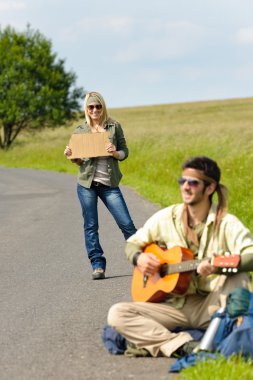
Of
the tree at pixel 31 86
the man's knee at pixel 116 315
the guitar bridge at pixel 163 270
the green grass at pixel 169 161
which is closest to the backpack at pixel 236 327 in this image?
the guitar bridge at pixel 163 270

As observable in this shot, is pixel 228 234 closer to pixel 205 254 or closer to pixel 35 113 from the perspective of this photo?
pixel 205 254

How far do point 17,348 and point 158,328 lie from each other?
3.46 feet

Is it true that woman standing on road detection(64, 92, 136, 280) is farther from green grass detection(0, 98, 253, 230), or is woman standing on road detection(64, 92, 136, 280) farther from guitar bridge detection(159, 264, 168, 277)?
guitar bridge detection(159, 264, 168, 277)

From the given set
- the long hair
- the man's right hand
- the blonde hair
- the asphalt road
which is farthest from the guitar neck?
the blonde hair

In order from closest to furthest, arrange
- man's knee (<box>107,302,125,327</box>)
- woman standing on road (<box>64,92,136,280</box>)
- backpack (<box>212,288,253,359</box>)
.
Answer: backpack (<box>212,288,253,359</box>), man's knee (<box>107,302,125,327</box>), woman standing on road (<box>64,92,136,280</box>)

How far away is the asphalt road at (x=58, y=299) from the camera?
5699 millimetres

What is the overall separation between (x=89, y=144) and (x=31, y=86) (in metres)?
54.0

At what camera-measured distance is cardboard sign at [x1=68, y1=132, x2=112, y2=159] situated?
359 inches

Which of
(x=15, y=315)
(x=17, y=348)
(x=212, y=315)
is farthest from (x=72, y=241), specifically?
(x=212, y=315)

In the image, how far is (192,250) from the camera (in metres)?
5.93

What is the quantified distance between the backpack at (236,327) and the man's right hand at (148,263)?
59cm

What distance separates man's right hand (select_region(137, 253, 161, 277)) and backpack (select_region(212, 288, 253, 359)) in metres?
0.59

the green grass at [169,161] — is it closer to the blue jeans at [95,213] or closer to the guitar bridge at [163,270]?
the blue jeans at [95,213]

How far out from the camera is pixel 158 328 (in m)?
5.95
